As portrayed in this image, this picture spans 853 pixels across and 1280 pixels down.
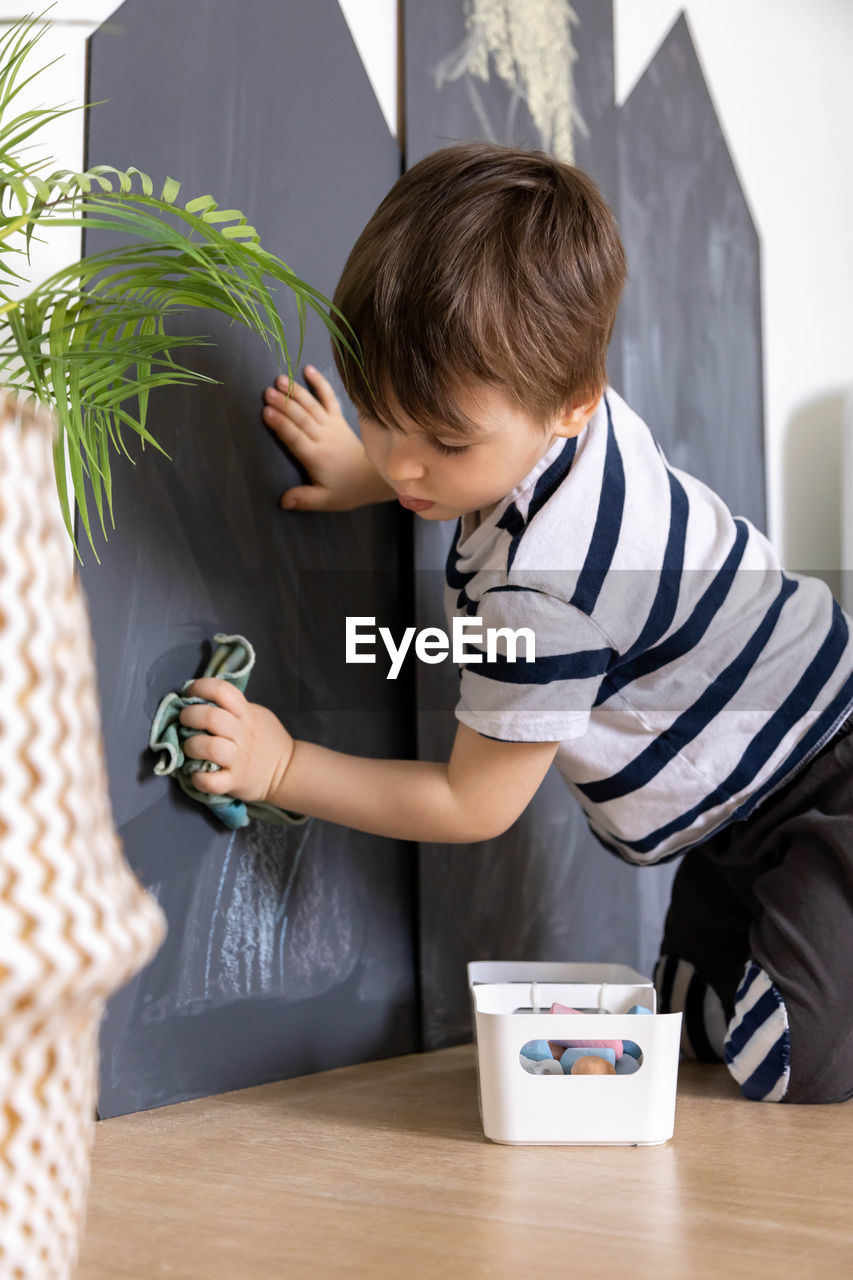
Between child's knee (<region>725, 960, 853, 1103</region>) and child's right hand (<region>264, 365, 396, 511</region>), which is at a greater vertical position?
child's right hand (<region>264, 365, 396, 511</region>)

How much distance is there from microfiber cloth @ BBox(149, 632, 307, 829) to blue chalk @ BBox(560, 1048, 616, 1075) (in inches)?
11.9

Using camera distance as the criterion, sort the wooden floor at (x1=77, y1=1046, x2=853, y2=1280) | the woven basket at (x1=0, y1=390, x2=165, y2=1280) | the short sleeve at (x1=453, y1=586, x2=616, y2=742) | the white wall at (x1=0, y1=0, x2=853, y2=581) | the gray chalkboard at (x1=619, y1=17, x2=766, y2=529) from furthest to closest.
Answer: the white wall at (x1=0, y1=0, x2=853, y2=581), the gray chalkboard at (x1=619, y1=17, x2=766, y2=529), the short sleeve at (x1=453, y1=586, x2=616, y2=742), the wooden floor at (x1=77, y1=1046, x2=853, y2=1280), the woven basket at (x1=0, y1=390, x2=165, y2=1280)

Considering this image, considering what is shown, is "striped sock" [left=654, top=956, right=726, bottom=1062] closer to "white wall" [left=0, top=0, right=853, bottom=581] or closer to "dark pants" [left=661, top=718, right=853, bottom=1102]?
"dark pants" [left=661, top=718, right=853, bottom=1102]

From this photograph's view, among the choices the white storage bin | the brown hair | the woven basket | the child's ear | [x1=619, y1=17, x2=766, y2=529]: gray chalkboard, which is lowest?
the white storage bin

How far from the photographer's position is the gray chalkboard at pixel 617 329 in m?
1.13

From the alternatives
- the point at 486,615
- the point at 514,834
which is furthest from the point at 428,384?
the point at 514,834

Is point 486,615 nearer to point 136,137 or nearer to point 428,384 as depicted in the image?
point 428,384

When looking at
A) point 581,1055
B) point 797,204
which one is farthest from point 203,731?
point 797,204

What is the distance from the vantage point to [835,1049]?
943 mm

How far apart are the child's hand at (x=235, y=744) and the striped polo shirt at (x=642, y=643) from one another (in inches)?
6.0

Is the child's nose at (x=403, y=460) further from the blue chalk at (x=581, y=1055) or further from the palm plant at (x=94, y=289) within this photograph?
the blue chalk at (x=581, y=1055)

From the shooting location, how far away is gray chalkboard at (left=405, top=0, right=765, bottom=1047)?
1126 millimetres

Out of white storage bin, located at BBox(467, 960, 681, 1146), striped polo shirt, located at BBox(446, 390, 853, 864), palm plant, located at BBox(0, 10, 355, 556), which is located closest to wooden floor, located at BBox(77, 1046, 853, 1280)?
white storage bin, located at BBox(467, 960, 681, 1146)

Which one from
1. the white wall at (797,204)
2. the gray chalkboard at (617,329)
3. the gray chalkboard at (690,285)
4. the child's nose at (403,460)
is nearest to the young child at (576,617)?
the child's nose at (403,460)
